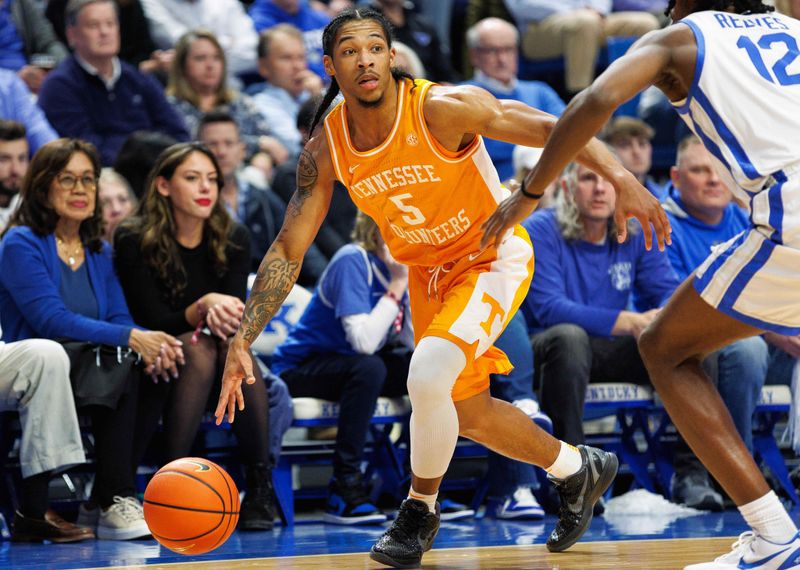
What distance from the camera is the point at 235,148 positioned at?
7801mm

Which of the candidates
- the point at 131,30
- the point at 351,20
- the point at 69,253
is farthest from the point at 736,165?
the point at 131,30

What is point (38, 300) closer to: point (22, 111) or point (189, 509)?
point (189, 509)

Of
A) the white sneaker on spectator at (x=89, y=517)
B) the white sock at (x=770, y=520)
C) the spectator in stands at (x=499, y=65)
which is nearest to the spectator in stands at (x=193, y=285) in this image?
the white sneaker on spectator at (x=89, y=517)

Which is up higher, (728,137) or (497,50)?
(497,50)

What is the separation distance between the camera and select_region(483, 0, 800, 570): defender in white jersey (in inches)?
139

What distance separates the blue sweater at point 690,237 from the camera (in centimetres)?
689

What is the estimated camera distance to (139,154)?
297 inches

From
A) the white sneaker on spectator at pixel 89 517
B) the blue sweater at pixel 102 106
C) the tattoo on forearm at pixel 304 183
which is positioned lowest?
the white sneaker on spectator at pixel 89 517

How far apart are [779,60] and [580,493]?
76.9 inches

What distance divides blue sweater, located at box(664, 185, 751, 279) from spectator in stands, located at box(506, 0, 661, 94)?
12.2ft

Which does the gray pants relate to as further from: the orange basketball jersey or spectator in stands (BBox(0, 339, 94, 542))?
the orange basketball jersey

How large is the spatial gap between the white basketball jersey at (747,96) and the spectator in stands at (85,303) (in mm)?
2983

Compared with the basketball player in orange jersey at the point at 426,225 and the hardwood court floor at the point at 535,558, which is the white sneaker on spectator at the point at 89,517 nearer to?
the hardwood court floor at the point at 535,558

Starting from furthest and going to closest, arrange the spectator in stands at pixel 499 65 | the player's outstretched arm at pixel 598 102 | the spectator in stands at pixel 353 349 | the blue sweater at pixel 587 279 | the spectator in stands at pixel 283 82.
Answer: the spectator in stands at pixel 499 65, the spectator in stands at pixel 283 82, the blue sweater at pixel 587 279, the spectator in stands at pixel 353 349, the player's outstretched arm at pixel 598 102
